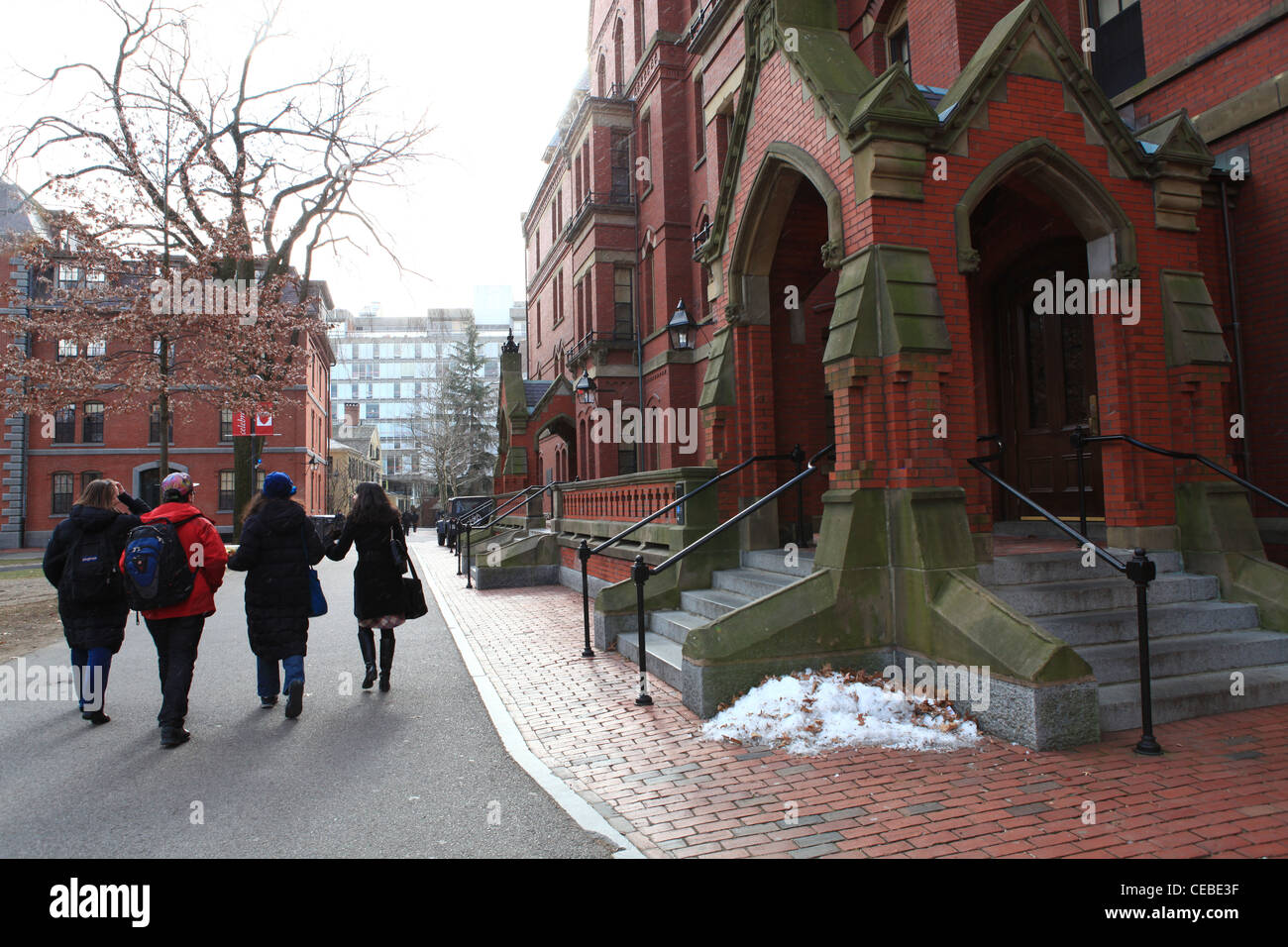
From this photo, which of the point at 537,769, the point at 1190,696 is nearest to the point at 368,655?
the point at 537,769

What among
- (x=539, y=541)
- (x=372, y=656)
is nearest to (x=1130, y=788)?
(x=372, y=656)

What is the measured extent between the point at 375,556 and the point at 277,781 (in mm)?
2505

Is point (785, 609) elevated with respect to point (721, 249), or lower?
lower

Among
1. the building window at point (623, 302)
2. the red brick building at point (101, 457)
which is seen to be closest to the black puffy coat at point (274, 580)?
the building window at point (623, 302)

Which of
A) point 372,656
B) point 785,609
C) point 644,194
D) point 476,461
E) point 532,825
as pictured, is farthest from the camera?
point 476,461

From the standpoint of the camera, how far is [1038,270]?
902cm

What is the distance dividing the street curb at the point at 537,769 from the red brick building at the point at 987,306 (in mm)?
1365

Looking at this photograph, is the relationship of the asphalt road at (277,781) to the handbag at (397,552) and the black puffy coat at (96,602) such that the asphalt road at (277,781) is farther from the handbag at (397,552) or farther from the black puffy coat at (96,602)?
the handbag at (397,552)

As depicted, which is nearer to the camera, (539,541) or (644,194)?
(539,541)

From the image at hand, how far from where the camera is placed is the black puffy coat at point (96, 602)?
6137 millimetres

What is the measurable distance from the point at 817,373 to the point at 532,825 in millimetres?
6376

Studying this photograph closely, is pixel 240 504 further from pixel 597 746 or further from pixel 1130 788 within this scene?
pixel 1130 788

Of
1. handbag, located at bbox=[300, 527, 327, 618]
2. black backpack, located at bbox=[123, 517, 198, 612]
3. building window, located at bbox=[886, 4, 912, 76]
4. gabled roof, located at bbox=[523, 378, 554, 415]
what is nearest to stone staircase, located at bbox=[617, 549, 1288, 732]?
handbag, located at bbox=[300, 527, 327, 618]

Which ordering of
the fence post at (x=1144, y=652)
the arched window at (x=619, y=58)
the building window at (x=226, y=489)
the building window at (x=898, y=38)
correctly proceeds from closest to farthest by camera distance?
the fence post at (x=1144, y=652) → the building window at (x=898, y=38) → the arched window at (x=619, y=58) → the building window at (x=226, y=489)
